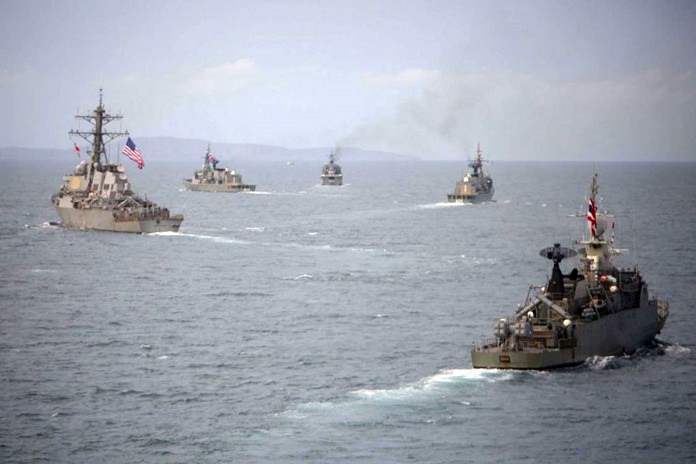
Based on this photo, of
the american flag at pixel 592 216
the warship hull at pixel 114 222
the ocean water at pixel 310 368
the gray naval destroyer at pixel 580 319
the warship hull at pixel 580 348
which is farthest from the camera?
the warship hull at pixel 114 222

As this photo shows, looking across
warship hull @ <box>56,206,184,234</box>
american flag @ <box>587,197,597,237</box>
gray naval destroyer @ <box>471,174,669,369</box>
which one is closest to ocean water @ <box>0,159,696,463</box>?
gray naval destroyer @ <box>471,174,669,369</box>

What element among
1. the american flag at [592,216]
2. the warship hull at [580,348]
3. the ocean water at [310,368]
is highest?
the american flag at [592,216]

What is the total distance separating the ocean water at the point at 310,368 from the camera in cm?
5672

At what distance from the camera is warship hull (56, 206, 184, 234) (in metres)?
158

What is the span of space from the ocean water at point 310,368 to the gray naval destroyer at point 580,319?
3.95 feet

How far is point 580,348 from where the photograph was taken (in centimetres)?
7006

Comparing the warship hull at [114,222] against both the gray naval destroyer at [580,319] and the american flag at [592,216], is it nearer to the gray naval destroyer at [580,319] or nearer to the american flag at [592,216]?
the american flag at [592,216]

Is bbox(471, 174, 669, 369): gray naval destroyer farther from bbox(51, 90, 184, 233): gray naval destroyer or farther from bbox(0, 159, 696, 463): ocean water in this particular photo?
bbox(51, 90, 184, 233): gray naval destroyer

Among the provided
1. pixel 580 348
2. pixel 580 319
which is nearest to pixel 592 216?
pixel 580 319

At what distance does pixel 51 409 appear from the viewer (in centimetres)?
6266

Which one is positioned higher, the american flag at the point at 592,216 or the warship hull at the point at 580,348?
the american flag at the point at 592,216

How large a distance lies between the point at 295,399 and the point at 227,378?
6.81 m

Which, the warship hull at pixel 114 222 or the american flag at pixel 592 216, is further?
the warship hull at pixel 114 222

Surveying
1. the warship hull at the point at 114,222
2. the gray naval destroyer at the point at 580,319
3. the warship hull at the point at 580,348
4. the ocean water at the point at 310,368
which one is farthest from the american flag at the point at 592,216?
the warship hull at the point at 114,222
